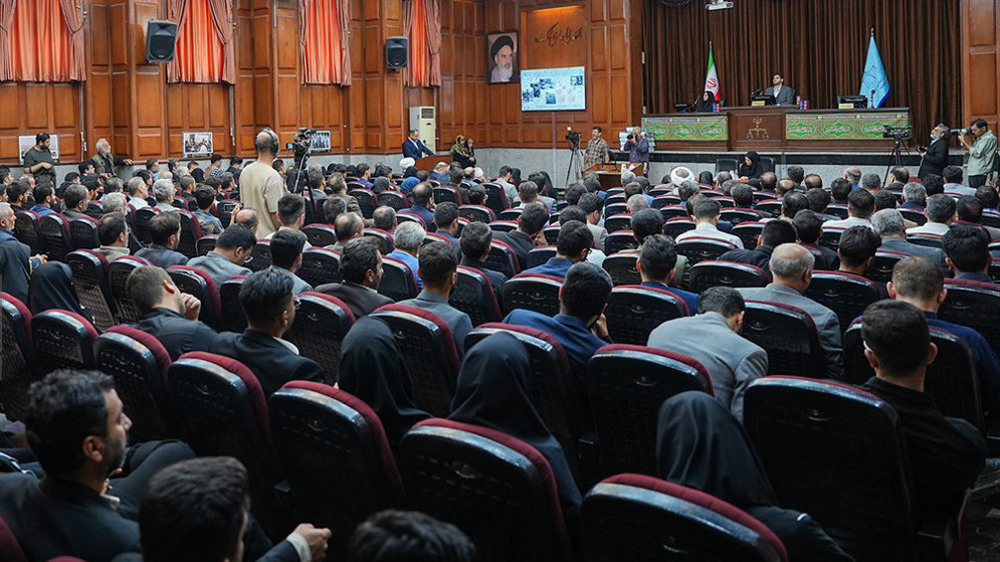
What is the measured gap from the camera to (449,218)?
23.8 feet

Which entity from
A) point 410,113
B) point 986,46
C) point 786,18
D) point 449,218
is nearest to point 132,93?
point 410,113

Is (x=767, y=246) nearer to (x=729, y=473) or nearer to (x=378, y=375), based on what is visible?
(x=378, y=375)

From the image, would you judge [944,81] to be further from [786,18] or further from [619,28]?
[619,28]

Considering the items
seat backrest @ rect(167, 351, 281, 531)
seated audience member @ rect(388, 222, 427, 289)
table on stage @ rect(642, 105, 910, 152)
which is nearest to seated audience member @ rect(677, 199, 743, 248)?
seated audience member @ rect(388, 222, 427, 289)

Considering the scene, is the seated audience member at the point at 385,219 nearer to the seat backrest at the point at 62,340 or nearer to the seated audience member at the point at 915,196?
the seat backrest at the point at 62,340

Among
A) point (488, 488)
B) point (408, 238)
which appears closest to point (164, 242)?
point (408, 238)

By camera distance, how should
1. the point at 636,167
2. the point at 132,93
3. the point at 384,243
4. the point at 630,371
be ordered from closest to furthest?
the point at 630,371 → the point at 384,243 → the point at 132,93 → the point at 636,167

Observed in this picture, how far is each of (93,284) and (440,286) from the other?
2.63 metres

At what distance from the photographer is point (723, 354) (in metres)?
3.43

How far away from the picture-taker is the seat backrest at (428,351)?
148 inches

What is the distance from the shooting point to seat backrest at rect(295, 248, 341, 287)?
231 inches

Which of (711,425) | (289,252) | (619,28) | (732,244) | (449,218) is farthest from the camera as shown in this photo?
(619,28)

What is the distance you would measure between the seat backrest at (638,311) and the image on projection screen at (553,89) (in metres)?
15.4

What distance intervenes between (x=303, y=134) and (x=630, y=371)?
7106 millimetres
